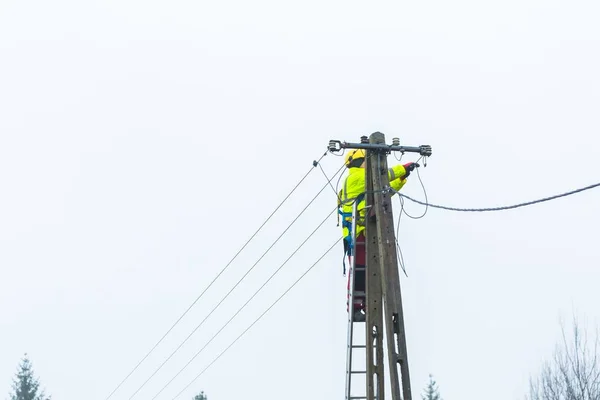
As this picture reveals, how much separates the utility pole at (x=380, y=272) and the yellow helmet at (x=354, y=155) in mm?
341

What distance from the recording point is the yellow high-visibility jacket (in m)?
12.2

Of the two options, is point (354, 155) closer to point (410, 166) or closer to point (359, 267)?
point (410, 166)

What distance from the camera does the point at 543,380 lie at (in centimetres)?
2566

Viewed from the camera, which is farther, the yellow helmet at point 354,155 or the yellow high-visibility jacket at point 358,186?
the yellow helmet at point 354,155

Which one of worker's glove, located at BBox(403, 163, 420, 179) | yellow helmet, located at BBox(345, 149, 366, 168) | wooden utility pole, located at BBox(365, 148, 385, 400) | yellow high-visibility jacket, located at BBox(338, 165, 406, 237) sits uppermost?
yellow helmet, located at BBox(345, 149, 366, 168)

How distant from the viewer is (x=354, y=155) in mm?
12492

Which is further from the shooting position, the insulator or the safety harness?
the safety harness

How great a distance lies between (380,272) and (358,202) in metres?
1.00

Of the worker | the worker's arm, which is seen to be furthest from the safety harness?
the worker's arm

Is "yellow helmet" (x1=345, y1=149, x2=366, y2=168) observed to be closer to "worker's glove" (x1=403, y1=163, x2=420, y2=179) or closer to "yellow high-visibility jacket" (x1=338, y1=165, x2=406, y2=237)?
"yellow high-visibility jacket" (x1=338, y1=165, x2=406, y2=237)

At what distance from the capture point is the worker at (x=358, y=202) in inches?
483

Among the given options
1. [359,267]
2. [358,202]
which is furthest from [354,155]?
[359,267]

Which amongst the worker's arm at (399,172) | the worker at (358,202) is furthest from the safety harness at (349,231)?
the worker's arm at (399,172)

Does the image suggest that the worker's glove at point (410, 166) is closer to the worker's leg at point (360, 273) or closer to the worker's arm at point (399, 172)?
the worker's arm at point (399, 172)
